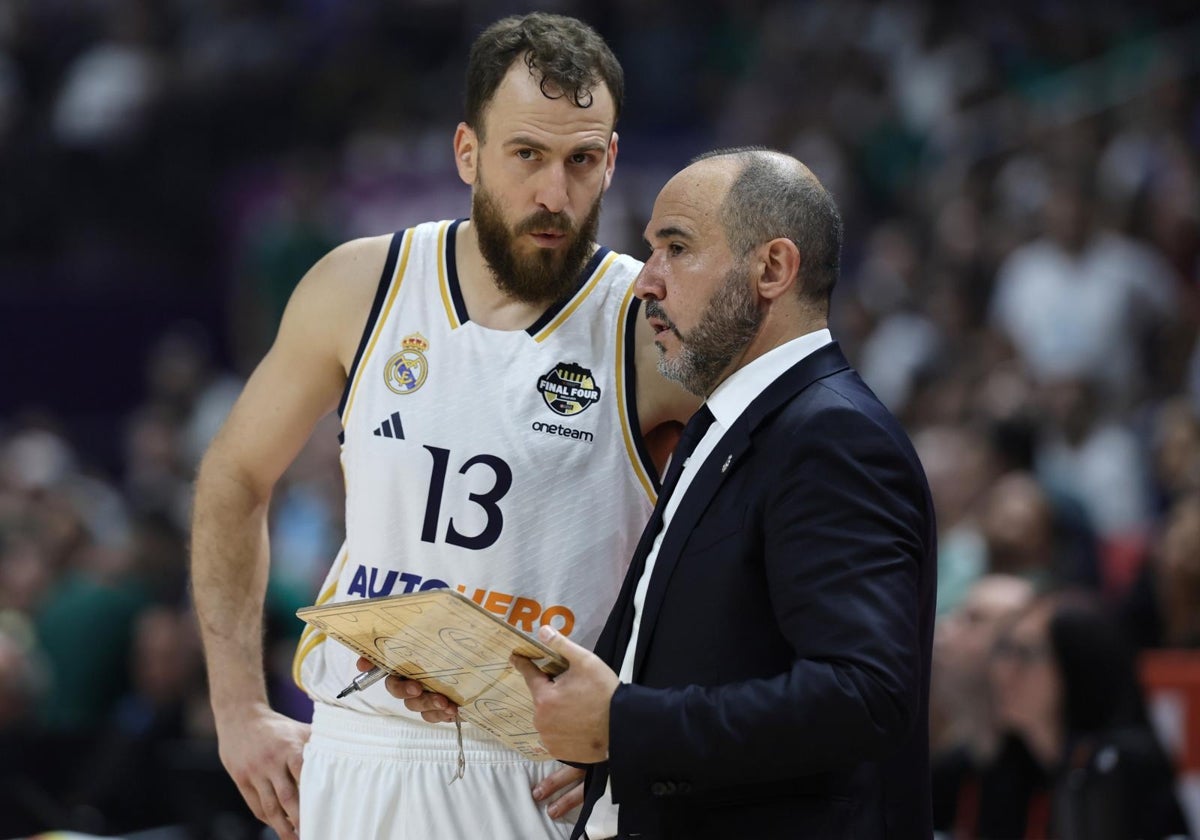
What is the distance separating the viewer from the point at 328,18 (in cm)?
1636

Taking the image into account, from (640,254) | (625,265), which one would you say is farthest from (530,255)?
(640,254)

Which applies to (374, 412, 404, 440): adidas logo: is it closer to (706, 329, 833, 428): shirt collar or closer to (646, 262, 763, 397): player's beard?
(646, 262, 763, 397): player's beard

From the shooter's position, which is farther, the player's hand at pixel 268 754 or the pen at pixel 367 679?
the player's hand at pixel 268 754

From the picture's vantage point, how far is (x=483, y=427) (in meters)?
3.78

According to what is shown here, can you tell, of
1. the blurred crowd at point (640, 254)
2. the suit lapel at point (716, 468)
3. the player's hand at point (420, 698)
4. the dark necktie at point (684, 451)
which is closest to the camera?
the suit lapel at point (716, 468)

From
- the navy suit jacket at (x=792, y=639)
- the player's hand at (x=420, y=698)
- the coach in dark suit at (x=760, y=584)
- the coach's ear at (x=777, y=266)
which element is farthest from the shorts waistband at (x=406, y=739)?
the coach's ear at (x=777, y=266)

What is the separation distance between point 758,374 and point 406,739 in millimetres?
1170

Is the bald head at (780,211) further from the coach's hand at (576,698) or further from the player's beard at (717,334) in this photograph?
the coach's hand at (576,698)

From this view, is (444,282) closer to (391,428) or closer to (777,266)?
(391,428)

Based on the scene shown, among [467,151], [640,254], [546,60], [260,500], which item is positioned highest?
[546,60]

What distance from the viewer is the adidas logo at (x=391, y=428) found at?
12.5 ft

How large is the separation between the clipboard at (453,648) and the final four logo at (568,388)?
0.68 meters

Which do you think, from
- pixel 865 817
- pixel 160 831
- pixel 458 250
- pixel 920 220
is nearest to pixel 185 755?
pixel 160 831

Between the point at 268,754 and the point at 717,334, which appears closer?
the point at 717,334
